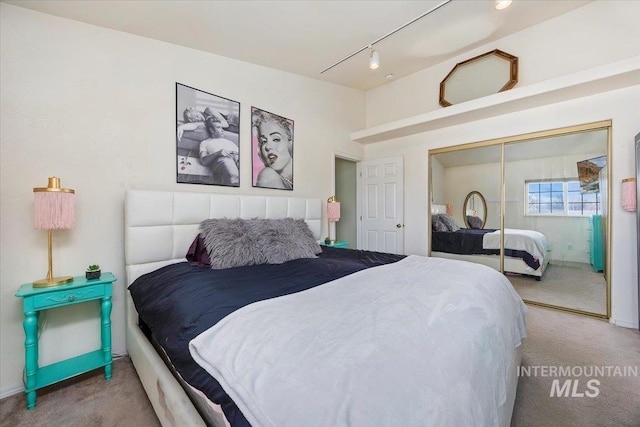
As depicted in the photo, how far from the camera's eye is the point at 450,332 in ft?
3.26

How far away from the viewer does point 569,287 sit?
3.08 m

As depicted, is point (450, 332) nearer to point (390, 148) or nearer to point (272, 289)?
point (272, 289)

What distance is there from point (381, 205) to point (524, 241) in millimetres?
1958

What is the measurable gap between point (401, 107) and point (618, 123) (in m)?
2.44

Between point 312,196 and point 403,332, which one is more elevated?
point 312,196

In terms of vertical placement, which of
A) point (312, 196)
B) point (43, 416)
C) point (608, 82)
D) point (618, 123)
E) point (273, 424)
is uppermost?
point (608, 82)

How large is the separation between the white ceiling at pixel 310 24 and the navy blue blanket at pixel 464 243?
243 cm

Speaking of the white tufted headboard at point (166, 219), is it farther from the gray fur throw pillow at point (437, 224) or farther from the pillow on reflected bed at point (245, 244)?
the gray fur throw pillow at point (437, 224)

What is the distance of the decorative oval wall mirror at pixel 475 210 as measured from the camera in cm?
362

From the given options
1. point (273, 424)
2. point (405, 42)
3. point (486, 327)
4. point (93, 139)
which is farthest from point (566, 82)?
point (93, 139)

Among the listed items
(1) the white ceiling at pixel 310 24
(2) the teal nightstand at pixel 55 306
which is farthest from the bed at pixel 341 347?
(1) the white ceiling at pixel 310 24

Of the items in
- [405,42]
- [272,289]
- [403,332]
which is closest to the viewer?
[403,332]

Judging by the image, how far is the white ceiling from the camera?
227 centimetres

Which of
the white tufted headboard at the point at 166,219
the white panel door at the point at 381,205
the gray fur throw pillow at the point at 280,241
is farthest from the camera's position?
the white panel door at the point at 381,205
